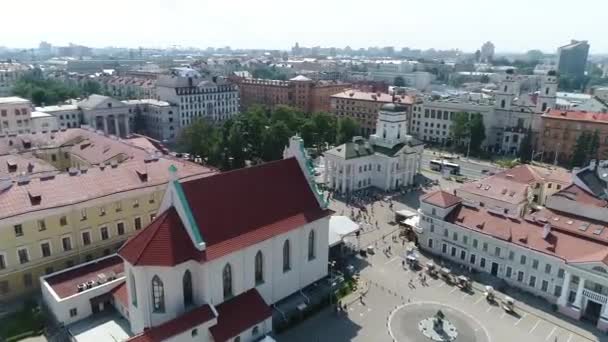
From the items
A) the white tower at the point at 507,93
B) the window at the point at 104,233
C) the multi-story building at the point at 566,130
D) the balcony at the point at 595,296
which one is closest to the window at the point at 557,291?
the balcony at the point at 595,296

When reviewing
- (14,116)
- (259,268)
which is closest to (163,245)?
(259,268)

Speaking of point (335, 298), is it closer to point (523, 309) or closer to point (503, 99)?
point (523, 309)

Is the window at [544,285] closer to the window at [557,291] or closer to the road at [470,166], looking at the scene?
the window at [557,291]

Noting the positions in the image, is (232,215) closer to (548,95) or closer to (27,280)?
(27,280)

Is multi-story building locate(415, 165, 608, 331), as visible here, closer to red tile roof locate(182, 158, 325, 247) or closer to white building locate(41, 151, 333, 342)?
white building locate(41, 151, 333, 342)

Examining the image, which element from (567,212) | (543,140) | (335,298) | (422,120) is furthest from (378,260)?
(422,120)

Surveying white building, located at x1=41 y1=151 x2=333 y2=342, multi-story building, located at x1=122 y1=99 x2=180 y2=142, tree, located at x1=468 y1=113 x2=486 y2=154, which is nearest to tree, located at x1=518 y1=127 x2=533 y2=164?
tree, located at x1=468 y1=113 x2=486 y2=154
